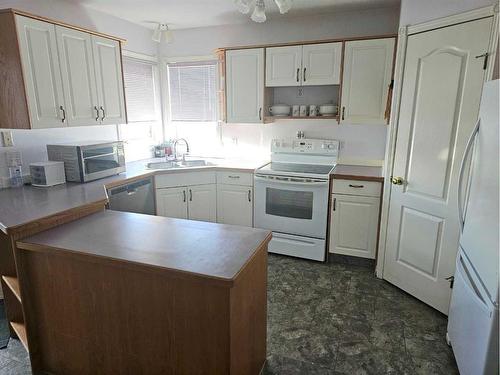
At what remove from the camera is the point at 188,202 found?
3.61 m

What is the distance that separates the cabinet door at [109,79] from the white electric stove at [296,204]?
1.51 m

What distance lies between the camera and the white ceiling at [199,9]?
307 cm

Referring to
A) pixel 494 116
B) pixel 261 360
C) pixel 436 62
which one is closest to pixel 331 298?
pixel 261 360

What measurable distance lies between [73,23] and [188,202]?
2.04 metres

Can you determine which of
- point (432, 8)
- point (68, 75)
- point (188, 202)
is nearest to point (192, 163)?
point (188, 202)

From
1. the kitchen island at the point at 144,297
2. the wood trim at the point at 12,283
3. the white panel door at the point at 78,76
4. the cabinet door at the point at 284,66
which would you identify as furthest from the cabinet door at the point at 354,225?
the wood trim at the point at 12,283

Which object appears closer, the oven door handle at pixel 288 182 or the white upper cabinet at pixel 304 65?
the oven door handle at pixel 288 182

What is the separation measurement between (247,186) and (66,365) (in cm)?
222

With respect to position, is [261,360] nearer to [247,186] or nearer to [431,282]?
[431,282]

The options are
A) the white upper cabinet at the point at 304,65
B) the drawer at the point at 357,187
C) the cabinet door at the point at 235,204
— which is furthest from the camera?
the cabinet door at the point at 235,204

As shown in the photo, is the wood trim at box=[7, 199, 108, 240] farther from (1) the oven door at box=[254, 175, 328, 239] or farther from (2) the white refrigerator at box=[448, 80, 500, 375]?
(2) the white refrigerator at box=[448, 80, 500, 375]

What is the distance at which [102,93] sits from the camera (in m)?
3.00

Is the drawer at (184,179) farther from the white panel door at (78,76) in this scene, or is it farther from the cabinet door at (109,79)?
the white panel door at (78,76)

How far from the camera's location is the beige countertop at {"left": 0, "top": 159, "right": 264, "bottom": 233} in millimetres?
1797
